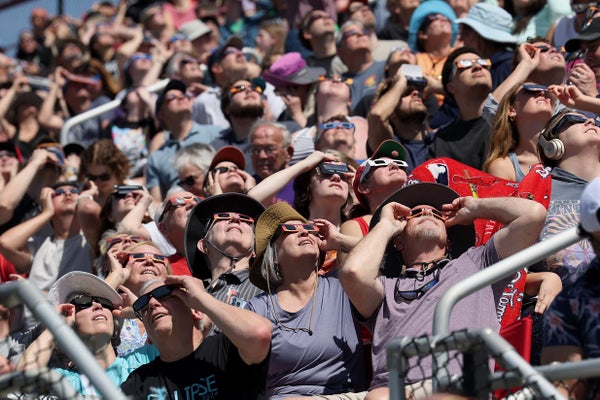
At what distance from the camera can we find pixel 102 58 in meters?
15.6

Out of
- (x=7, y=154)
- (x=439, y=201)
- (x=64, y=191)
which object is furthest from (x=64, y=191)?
(x=439, y=201)

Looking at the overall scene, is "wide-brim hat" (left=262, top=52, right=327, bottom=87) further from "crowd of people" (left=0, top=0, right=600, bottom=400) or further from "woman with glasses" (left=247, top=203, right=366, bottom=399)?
"woman with glasses" (left=247, top=203, right=366, bottom=399)

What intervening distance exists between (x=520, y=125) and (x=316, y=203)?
139cm

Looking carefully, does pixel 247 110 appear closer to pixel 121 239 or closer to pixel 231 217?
pixel 121 239

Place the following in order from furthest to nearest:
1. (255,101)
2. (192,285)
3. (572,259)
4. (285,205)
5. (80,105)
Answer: (80,105)
(255,101)
(285,205)
(572,259)
(192,285)

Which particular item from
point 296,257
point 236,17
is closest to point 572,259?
point 296,257

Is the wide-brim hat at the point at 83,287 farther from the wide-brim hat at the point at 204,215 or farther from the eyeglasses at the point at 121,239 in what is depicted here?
the eyeglasses at the point at 121,239

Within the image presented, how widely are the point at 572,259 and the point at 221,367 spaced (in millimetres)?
1976

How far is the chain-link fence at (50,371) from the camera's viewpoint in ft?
14.5

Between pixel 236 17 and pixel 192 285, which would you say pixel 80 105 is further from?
pixel 192 285

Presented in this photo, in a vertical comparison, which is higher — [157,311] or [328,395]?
[157,311]

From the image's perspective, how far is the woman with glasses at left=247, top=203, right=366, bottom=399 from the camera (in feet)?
21.6

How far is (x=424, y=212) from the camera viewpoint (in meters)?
6.88

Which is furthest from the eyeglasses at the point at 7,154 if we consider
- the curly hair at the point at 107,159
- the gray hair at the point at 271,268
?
the gray hair at the point at 271,268
